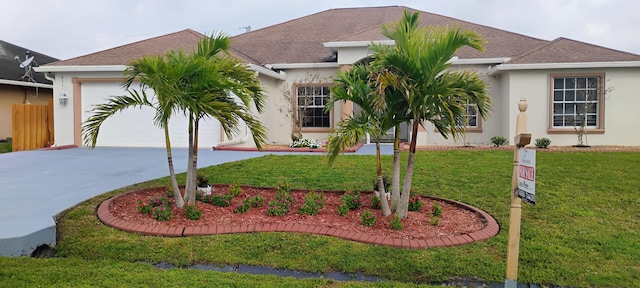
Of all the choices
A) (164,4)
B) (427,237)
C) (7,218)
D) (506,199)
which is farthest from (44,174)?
(164,4)

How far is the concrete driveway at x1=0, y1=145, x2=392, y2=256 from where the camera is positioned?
4.76 m

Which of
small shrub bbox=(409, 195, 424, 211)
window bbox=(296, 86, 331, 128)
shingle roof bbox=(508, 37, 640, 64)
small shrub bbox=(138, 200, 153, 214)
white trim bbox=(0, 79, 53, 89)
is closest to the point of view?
small shrub bbox=(138, 200, 153, 214)

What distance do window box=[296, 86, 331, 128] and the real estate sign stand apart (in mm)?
12914

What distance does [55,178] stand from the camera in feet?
27.2

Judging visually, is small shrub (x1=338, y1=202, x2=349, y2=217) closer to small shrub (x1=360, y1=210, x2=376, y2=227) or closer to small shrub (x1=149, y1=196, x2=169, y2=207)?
small shrub (x1=360, y1=210, x2=376, y2=227)

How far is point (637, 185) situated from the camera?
7379mm

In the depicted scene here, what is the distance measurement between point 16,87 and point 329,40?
539 inches

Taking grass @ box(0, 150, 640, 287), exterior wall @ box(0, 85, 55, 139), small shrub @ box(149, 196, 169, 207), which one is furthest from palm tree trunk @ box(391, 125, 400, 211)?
exterior wall @ box(0, 85, 55, 139)

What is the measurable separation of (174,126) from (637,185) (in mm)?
12700

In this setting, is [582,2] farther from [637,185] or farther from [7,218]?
[7,218]

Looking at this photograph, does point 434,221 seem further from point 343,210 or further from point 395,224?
point 343,210

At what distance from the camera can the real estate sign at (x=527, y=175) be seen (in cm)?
303

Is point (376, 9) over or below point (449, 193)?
over

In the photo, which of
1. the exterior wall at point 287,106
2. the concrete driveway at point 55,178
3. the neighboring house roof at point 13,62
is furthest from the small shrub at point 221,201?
the neighboring house roof at point 13,62
